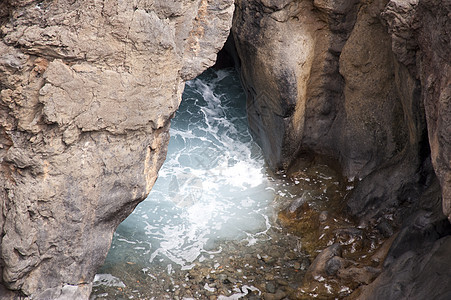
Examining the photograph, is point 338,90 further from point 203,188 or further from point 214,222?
point 214,222

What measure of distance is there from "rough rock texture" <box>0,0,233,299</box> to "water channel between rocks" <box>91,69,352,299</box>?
1.04 m

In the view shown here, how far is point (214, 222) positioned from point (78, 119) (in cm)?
336

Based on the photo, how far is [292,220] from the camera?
7.83 metres

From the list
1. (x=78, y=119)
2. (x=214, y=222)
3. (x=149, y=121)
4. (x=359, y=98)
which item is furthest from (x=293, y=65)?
(x=78, y=119)

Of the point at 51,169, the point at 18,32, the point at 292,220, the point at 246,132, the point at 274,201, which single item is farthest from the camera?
the point at 246,132

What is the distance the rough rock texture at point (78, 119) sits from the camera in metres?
4.82

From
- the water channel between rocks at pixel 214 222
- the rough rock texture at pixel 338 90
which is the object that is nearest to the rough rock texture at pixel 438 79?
the rough rock texture at pixel 338 90

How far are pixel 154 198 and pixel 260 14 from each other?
130 inches

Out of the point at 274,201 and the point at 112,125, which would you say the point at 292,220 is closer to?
the point at 274,201

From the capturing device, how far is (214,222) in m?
7.95

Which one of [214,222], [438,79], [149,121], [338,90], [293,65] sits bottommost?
[214,222]

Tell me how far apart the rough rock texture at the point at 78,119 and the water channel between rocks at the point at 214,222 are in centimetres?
104

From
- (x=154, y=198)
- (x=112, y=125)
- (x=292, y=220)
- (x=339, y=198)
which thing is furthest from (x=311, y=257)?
(x=112, y=125)

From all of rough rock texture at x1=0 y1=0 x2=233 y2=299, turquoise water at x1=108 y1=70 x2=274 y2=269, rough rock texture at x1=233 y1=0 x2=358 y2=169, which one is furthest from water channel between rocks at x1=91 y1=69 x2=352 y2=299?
rough rock texture at x1=0 y1=0 x2=233 y2=299
